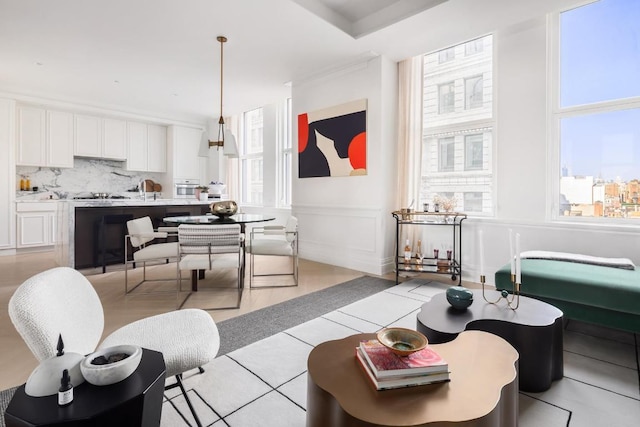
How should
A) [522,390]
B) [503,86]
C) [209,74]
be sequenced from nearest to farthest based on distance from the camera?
[522,390]
[503,86]
[209,74]

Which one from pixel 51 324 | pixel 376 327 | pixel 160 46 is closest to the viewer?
pixel 51 324

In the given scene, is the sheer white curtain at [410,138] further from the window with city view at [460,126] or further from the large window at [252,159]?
the large window at [252,159]

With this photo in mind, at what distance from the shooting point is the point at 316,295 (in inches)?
130

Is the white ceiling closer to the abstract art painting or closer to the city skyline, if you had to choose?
the city skyline

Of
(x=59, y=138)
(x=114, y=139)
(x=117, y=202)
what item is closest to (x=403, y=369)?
(x=117, y=202)

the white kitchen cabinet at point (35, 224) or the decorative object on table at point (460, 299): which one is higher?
the white kitchen cabinet at point (35, 224)

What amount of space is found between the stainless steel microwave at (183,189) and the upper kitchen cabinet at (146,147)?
53cm

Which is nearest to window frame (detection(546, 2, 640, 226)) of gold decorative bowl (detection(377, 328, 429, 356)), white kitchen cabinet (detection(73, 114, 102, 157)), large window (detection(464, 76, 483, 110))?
large window (detection(464, 76, 483, 110))

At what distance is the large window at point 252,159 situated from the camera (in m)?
6.97

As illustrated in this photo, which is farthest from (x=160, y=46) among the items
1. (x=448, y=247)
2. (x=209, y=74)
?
(x=448, y=247)

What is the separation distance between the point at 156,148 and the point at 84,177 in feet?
5.06

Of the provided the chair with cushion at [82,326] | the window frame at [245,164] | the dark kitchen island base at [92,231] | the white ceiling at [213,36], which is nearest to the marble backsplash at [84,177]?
the white ceiling at [213,36]

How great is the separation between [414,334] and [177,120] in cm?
763

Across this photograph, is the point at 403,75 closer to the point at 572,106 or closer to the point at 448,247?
the point at 572,106
